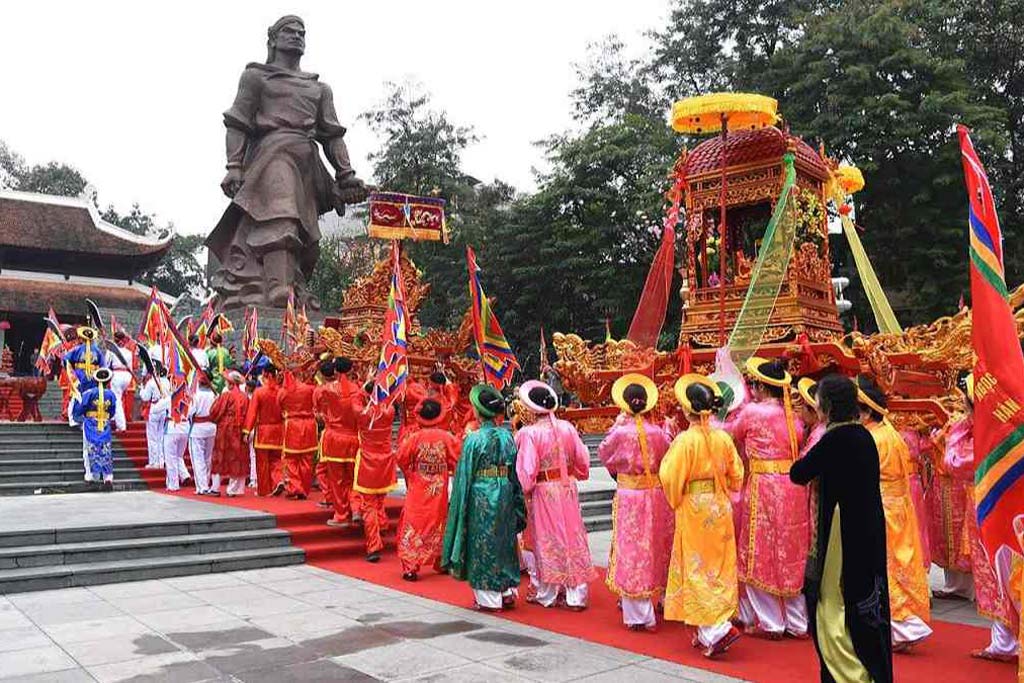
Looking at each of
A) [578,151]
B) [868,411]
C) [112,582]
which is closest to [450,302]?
[578,151]

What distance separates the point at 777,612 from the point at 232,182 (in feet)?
50.0

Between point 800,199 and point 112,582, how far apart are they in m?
7.30

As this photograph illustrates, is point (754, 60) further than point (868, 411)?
Yes

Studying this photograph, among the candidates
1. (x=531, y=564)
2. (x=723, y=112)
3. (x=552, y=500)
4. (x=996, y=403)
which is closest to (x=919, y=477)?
(x=552, y=500)

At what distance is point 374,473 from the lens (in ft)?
25.3

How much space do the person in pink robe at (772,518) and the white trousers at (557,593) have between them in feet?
3.76

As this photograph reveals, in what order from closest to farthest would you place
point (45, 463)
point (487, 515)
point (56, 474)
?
1. point (487, 515)
2. point (56, 474)
3. point (45, 463)

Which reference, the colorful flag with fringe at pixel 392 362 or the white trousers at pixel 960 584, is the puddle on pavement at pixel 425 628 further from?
the white trousers at pixel 960 584

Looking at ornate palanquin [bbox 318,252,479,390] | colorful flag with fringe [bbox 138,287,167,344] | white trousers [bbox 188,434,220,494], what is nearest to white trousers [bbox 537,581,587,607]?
ornate palanquin [bbox 318,252,479,390]

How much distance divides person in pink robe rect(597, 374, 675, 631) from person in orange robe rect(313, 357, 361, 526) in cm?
341

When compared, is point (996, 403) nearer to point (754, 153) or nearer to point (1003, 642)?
point (1003, 642)

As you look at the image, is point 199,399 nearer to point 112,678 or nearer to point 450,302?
point 112,678

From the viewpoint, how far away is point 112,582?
6.46 meters

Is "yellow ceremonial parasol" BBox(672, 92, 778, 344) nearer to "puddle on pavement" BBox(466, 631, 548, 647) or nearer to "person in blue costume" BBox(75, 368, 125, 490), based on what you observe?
"puddle on pavement" BBox(466, 631, 548, 647)
